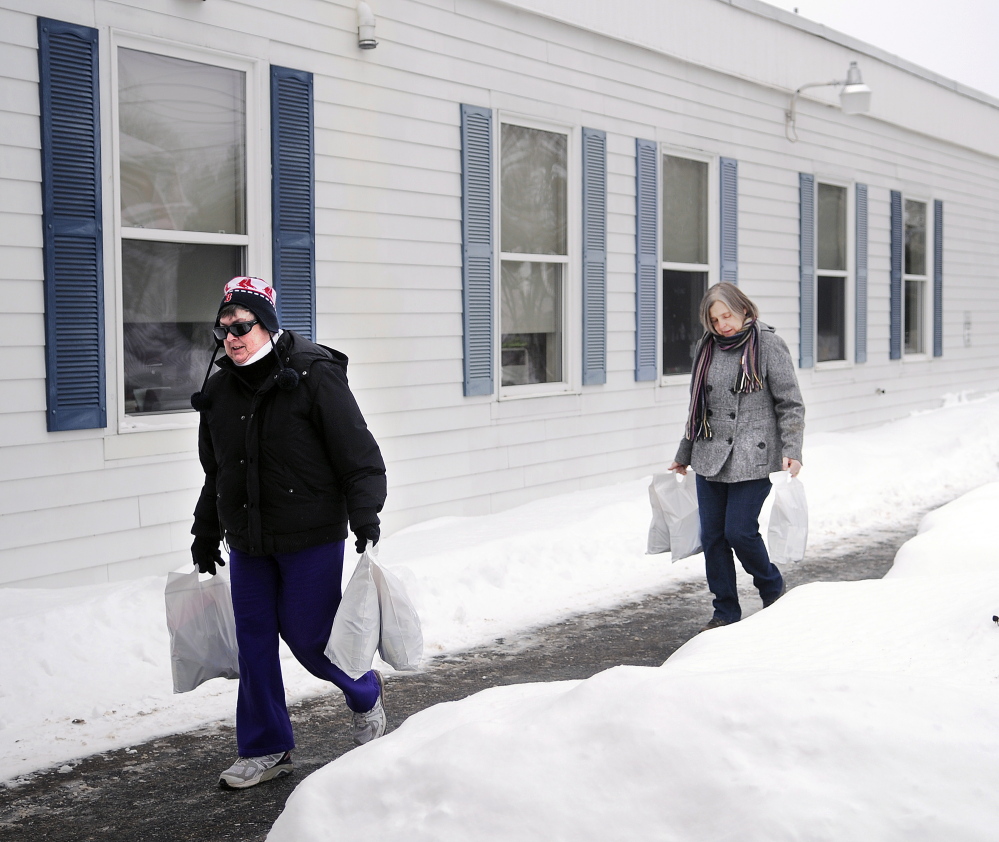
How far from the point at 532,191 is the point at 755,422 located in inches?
167

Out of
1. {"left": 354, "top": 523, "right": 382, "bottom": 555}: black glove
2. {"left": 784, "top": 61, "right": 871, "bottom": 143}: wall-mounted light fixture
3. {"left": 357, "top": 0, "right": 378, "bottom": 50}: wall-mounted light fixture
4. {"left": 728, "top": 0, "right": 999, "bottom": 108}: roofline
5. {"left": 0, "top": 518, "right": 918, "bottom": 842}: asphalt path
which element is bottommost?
{"left": 0, "top": 518, "right": 918, "bottom": 842}: asphalt path

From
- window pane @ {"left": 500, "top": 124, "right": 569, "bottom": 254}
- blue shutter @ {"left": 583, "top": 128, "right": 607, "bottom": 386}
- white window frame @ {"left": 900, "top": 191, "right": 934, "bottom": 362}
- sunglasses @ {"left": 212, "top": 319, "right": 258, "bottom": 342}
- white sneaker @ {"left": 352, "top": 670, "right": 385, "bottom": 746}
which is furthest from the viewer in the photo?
white window frame @ {"left": 900, "top": 191, "right": 934, "bottom": 362}

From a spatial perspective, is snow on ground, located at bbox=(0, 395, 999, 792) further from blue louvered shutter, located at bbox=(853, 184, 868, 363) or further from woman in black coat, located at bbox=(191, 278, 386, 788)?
blue louvered shutter, located at bbox=(853, 184, 868, 363)

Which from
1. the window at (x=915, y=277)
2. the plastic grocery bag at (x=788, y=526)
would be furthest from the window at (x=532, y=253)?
the window at (x=915, y=277)

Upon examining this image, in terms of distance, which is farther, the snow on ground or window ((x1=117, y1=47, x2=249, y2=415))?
window ((x1=117, y1=47, x2=249, y2=415))

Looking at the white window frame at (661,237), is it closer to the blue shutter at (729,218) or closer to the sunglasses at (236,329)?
the blue shutter at (729,218)

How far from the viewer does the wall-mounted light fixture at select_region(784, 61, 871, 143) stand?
12359 mm

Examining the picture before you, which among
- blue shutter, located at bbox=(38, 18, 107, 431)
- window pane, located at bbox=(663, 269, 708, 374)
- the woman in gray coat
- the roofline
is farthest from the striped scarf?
the roofline

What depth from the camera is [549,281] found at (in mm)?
9773

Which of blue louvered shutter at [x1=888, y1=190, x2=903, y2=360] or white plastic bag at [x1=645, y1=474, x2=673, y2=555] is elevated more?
blue louvered shutter at [x1=888, y1=190, x2=903, y2=360]

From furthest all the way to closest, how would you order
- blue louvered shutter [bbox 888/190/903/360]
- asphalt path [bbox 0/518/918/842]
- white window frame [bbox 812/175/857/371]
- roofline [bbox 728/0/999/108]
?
blue louvered shutter [bbox 888/190/903/360] < white window frame [bbox 812/175/857/371] < roofline [bbox 728/0/999/108] < asphalt path [bbox 0/518/918/842]

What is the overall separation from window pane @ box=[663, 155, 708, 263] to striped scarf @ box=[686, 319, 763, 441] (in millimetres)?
5183

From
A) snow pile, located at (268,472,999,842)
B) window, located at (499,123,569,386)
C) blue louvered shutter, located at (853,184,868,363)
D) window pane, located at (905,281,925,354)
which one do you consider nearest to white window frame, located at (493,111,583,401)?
window, located at (499,123,569,386)

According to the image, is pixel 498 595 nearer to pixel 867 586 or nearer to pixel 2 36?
pixel 867 586
